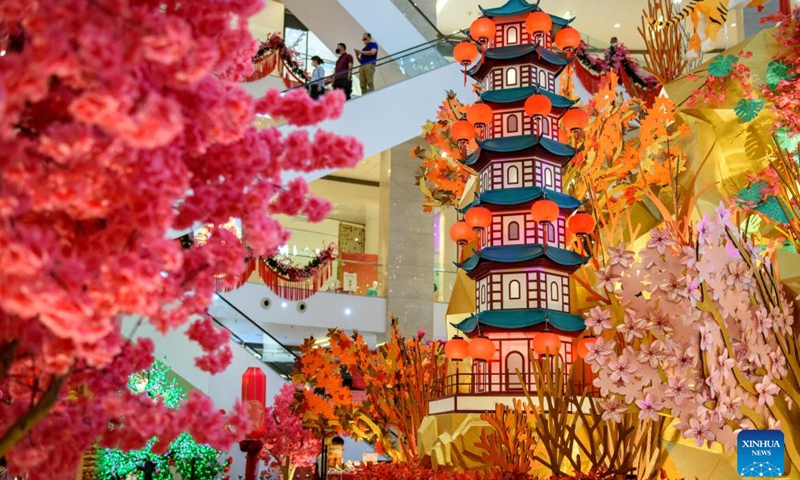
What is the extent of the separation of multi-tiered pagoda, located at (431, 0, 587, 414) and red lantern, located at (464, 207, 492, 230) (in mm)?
171

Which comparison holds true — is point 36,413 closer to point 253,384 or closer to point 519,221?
point 253,384

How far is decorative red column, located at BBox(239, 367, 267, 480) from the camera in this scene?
3941 mm

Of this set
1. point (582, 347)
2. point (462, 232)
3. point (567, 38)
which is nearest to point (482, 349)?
point (582, 347)

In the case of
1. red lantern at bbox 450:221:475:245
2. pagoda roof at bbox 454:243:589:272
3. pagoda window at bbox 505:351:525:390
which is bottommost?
pagoda window at bbox 505:351:525:390

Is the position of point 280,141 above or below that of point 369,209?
below

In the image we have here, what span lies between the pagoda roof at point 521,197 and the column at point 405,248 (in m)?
6.17

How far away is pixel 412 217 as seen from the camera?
13.7 meters

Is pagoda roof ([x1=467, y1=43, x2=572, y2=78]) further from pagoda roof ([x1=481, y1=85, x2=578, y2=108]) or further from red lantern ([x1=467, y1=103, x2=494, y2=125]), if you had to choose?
red lantern ([x1=467, y1=103, x2=494, y2=125])

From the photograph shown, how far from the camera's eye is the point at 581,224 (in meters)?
7.18

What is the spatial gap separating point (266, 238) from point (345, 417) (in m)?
6.94

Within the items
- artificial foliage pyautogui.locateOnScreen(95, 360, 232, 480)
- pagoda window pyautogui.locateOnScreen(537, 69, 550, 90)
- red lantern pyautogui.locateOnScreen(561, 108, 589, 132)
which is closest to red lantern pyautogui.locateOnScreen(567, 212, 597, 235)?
red lantern pyautogui.locateOnScreen(561, 108, 589, 132)

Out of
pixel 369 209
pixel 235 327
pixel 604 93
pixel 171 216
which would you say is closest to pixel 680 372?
pixel 171 216

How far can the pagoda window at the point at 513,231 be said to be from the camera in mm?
7293

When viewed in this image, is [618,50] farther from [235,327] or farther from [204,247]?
[204,247]
